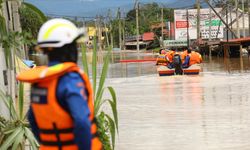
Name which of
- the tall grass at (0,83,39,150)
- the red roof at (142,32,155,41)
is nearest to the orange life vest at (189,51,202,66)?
the tall grass at (0,83,39,150)

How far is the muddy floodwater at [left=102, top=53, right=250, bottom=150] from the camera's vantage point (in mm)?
7676

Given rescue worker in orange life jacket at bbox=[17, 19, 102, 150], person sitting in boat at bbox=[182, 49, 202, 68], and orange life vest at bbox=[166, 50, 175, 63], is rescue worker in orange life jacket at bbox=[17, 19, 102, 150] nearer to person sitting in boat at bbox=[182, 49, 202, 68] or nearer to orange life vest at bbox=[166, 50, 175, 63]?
person sitting in boat at bbox=[182, 49, 202, 68]

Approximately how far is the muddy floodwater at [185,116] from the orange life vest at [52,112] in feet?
14.7

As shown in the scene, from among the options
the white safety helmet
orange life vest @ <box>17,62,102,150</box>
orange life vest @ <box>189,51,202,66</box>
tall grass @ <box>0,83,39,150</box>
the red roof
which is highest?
the white safety helmet

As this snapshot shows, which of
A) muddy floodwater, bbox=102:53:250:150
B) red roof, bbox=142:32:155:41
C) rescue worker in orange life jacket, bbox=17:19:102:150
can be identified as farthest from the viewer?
red roof, bbox=142:32:155:41

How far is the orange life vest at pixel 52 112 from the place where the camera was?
9.52 feet

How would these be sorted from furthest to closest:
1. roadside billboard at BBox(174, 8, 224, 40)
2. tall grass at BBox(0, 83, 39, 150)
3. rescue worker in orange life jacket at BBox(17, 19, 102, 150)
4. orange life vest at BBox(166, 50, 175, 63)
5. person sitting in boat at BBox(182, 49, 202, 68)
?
roadside billboard at BBox(174, 8, 224, 40) → orange life vest at BBox(166, 50, 175, 63) → person sitting in boat at BBox(182, 49, 202, 68) → tall grass at BBox(0, 83, 39, 150) → rescue worker in orange life jacket at BBox(17, 19, 102, 150)

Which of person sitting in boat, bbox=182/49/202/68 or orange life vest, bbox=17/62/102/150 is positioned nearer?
orange life vest, bbox=17/62/102/150

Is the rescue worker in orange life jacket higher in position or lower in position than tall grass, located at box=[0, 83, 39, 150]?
higher

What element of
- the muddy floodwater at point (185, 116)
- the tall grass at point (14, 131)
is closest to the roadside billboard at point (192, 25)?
the muddy floodwater at point (185, 116)

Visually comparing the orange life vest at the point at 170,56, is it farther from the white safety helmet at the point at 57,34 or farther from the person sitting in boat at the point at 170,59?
the white safety helmet at the point at 57,34

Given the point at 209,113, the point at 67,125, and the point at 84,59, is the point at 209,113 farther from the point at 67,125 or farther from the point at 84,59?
the point at 67,125

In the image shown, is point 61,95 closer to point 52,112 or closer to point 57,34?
point 52,112

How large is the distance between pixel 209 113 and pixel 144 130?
2.14m
